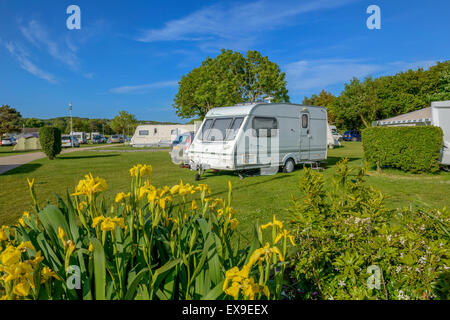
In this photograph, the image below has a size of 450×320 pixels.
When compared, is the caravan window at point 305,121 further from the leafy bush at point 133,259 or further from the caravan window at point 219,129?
the leafy bush at point 133,259

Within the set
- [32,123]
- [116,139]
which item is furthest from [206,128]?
[32,123]

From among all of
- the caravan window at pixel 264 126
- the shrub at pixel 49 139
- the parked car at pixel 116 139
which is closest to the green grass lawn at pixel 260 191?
the caravan window at pixel 264 126

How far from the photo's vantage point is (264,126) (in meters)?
9.81

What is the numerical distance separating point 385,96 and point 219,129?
132 feet

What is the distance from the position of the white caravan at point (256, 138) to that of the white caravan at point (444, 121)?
409 centimetres

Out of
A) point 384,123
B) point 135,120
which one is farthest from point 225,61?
point 135,120

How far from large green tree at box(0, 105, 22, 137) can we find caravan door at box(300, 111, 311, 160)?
5553cm

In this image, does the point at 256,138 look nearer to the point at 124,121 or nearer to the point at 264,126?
the point at 264,126

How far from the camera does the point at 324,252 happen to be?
178 centimetres

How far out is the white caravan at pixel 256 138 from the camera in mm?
9180

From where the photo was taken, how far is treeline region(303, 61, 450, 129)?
1489 inches

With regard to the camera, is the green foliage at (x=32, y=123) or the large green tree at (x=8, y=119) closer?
the large green tree at (x=8, y=119)

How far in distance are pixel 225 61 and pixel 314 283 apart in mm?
36673

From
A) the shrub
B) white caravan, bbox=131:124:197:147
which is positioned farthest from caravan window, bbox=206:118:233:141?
white caravan, bbox=131:124:197:147
